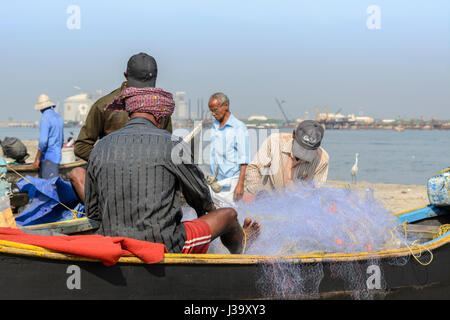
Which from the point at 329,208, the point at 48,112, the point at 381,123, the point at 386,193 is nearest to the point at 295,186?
the point at 329,208

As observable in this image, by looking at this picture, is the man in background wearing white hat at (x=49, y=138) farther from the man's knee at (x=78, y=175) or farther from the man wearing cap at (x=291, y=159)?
the man wearing cap at (x=291, y=159)

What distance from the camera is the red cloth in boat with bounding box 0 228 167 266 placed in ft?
10.4

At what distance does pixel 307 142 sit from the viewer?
16.1ft

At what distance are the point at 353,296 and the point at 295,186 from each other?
1159 mm

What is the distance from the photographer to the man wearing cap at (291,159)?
4.93 m

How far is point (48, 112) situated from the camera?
28.3 ft

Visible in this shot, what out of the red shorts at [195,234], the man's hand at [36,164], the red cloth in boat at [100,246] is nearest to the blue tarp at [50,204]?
the red cloth in boat at [100,246]

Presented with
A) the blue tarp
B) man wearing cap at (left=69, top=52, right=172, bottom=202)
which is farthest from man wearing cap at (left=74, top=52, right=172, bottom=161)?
the blue tarp

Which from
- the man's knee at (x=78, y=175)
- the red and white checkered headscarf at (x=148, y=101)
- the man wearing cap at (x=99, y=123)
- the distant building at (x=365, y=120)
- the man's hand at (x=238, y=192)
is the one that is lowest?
the distant building at (x=365, y=120)

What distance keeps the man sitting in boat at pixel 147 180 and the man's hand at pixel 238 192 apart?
234 cm

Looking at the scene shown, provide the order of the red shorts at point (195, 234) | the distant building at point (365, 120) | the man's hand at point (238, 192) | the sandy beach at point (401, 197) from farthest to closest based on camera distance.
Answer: the distant building at point (365, 120)
the sandy beach at point (401, 197)
the man's hand at point (238, 192)
the red shorts at point (195, 234)

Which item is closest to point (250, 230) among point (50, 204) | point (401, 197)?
point (50, 204)

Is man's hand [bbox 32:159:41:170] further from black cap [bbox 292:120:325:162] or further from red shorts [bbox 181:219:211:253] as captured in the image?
red shorts [bbox 181:219:211:253]

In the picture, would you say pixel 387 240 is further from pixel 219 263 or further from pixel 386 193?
pixel 386 193
